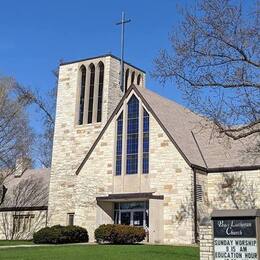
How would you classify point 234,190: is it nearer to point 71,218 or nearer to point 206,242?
point 71,218

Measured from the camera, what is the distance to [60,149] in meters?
36.8

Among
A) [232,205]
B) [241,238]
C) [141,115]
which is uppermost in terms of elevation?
[141,115]

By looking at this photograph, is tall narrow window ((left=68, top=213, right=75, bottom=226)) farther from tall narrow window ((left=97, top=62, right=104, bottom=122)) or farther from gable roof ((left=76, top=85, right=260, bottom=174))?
tall narrow window ((left=97, top=62, right=104, bottom=122))

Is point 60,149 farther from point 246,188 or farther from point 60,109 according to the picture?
point 246,188

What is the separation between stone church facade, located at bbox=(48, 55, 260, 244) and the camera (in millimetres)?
28969

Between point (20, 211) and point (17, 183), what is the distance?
15.0 feet

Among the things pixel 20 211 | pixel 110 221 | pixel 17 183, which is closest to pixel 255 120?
pixel 110 221

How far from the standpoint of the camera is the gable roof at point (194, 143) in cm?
3003

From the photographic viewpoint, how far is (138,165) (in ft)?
101

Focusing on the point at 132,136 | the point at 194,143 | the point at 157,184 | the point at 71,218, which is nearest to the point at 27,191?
the point at 71,218

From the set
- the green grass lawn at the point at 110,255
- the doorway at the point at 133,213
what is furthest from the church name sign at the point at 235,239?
the doorway at the point at 133,213

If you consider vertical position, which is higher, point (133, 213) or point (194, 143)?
point (194, 143)

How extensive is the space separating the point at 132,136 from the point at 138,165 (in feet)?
6.92

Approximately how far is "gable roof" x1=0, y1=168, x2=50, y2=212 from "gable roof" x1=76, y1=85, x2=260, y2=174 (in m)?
7.24
